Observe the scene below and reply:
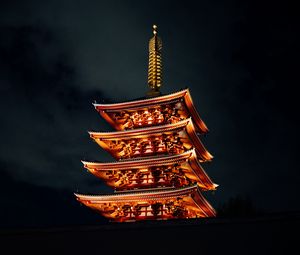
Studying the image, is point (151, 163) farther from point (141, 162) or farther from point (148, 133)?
point (148, 133)

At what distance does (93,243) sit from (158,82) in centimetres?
2113

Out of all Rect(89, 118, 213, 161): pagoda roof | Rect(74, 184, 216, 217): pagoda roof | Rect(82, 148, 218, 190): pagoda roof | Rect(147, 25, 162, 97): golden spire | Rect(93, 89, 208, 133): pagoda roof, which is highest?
Rect(147, 25, 162, 97): golden spire

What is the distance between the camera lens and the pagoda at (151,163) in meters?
25.8

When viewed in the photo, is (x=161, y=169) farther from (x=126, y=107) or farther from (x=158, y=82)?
(x=158, y=82)

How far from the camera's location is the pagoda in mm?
25781

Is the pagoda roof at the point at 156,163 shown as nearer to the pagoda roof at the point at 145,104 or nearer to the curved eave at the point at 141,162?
the curved eave at the point at 141,162

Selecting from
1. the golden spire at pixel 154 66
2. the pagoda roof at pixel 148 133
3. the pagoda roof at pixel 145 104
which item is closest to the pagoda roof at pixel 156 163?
the pagoda roof at pixel 148 133

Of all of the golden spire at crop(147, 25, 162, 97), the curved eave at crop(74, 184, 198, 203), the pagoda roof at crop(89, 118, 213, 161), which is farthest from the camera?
the golden spire at crop(147, 25, 162, 97)

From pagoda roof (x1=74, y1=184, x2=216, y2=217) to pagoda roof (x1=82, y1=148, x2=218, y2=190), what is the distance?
6.22 ft

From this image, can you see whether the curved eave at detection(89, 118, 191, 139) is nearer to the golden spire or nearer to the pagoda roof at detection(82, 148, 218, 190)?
the pagoda roof at detection(82, 148, 218, 190)

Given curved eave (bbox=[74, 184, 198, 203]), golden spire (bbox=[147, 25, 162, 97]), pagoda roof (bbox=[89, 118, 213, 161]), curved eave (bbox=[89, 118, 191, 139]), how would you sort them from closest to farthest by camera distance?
curved eave (bbox=[74, 184, 198, 203]) < curved eave (bbox=[89, 118, 191, 139]) < pagoda roof (bbox=[89, 118, 213, 161]) < golden spire (bbox=[147, 25, 162, 97])

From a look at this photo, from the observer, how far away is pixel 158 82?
32562 mm

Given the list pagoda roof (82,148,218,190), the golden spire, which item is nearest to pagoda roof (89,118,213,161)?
pagoda roof (82,148,218,190)

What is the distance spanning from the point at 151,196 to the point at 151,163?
2.49 m
